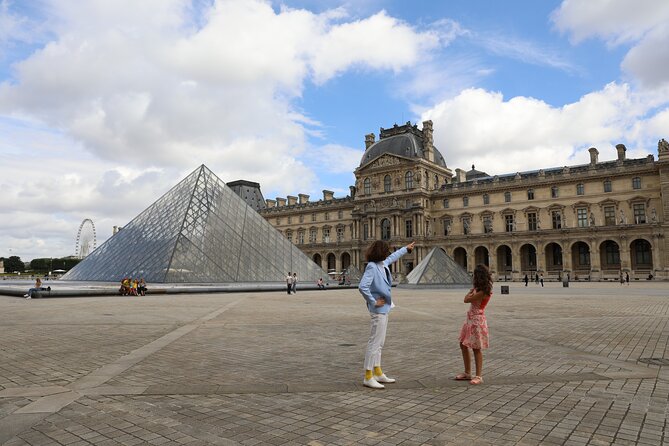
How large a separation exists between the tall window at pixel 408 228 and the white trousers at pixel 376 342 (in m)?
Answer: 58.0

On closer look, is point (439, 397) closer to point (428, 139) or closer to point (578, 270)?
point (578, 270)

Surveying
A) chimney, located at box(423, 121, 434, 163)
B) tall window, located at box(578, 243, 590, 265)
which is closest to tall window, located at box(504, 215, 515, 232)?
tall window, located at box(578, 243, 590, 265)

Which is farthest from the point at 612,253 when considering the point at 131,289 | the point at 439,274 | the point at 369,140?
the point at 131,289

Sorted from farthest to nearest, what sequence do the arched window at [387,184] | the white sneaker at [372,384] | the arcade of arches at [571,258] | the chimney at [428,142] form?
the arched window at [387,184] → the chimney at [428,142] → the arcade of arches at [571,258] → the white sneaker at [372,384]

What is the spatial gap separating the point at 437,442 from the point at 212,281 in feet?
85.3

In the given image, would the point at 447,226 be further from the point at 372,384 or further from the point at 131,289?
the point at 372,384

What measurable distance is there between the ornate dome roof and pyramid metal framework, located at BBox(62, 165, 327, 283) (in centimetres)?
3360

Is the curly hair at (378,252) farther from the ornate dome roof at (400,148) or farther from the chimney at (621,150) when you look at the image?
the ornate dome roof at (400,148)

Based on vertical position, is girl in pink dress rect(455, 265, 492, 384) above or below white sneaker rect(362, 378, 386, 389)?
above

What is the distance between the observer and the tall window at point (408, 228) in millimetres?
62619

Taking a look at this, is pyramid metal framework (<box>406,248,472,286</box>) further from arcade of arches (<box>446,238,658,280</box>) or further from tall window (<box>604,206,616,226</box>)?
tall window (<box>604,206,616,226</box>)

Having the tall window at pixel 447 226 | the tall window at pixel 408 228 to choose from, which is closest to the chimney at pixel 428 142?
the tall window at pixel 447 226

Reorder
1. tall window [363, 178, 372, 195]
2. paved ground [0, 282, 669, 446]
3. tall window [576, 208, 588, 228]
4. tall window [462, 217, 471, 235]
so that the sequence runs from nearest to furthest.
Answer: paved ground [0, 282, 669, 446]
tall window [576, 208, 588, 228]
tall window [462, 217, 471, 235]
tall window [363, 178, 372, 195]

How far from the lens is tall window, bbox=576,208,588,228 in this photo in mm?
52094
